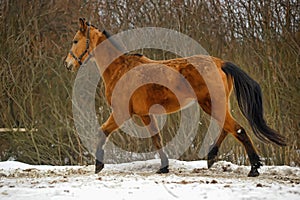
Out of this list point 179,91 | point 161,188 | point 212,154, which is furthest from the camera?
point 212,154

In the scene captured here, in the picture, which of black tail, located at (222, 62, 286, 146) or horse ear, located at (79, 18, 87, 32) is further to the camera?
horse ear, located at (79, 18, 87, 32)

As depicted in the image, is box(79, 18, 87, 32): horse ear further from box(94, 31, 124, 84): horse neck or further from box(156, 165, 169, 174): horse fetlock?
box(156, 165, 169, 174): horse fetlock

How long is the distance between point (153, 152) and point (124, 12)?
2913 millimetres

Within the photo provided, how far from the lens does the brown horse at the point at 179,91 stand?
18.8 feet

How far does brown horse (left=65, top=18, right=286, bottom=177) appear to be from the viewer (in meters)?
5.74

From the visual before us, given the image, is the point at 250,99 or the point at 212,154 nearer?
the point at 250,99

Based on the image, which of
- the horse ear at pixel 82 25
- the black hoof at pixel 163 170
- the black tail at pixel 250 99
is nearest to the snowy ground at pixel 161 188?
the black hoof at pixel 163 170

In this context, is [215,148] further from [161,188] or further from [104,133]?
[161,188]

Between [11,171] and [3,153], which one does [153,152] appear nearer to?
[11,171]

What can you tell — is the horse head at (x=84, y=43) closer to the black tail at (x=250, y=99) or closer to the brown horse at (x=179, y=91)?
the brown horse at (x=179, y=91)

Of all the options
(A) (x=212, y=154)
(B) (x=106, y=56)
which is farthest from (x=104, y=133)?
(A) (x=212, y=154)

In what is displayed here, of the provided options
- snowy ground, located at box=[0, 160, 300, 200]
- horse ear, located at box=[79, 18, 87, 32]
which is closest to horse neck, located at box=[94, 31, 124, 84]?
horse ear, located at box=[79, 18, 87, 32]

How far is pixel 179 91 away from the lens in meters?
5.97

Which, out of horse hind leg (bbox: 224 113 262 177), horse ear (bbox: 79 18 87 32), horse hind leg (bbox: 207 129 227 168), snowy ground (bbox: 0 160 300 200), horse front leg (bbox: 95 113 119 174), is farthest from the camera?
horse ear (bbox: 79 18 87 32)
